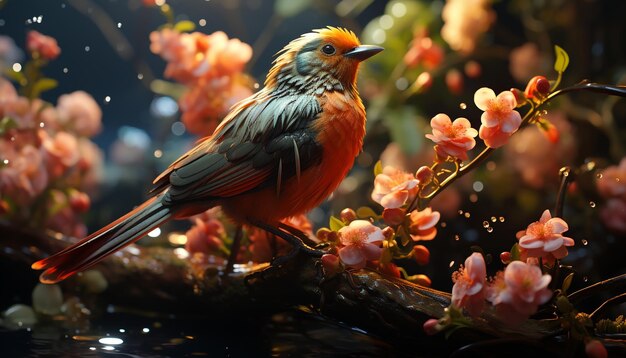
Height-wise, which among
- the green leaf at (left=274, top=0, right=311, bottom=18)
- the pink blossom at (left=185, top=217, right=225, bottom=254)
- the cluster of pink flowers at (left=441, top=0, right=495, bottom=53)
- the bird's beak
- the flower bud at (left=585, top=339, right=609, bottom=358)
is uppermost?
the green leaf at (left=274, top=0, right=311, bottom=18)

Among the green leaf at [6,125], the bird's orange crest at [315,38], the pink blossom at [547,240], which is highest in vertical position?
the green leaf at [6,125]

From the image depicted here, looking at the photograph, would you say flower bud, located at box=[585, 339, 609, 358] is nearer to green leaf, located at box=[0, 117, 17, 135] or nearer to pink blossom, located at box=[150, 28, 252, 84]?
pink blossom, located at box=[150, 28, 252, 84]

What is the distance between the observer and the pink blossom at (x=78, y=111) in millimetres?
1277

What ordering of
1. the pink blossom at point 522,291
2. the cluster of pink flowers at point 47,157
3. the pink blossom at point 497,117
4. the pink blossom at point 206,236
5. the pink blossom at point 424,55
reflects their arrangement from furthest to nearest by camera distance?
the pink blossom at point 424,55
the cluster of pink flowers at point 47,157
the pink blossom at point 206,236
the pink blossom at point 497,117
the pink blossom at point 522,291

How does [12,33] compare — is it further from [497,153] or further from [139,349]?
[497,153]

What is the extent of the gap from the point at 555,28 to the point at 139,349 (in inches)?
51.4

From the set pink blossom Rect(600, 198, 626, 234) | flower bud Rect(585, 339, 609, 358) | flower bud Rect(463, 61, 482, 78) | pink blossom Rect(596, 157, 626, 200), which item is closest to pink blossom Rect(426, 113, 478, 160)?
flower bud Rect(585, 339, 609, 358)

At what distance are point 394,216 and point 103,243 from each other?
0.35 meters

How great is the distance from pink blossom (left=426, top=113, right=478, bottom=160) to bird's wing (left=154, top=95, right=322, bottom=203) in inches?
5.6

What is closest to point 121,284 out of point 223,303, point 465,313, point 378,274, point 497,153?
point 223,303

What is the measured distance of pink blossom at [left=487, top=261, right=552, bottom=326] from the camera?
68cm

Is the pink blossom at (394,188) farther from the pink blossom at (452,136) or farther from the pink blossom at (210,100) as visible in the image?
the pink blossom at (210,100)

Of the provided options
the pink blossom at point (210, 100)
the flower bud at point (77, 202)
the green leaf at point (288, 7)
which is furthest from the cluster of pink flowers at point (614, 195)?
the flower bud at point (77, 202)

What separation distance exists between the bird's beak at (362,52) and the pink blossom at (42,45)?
53cm
